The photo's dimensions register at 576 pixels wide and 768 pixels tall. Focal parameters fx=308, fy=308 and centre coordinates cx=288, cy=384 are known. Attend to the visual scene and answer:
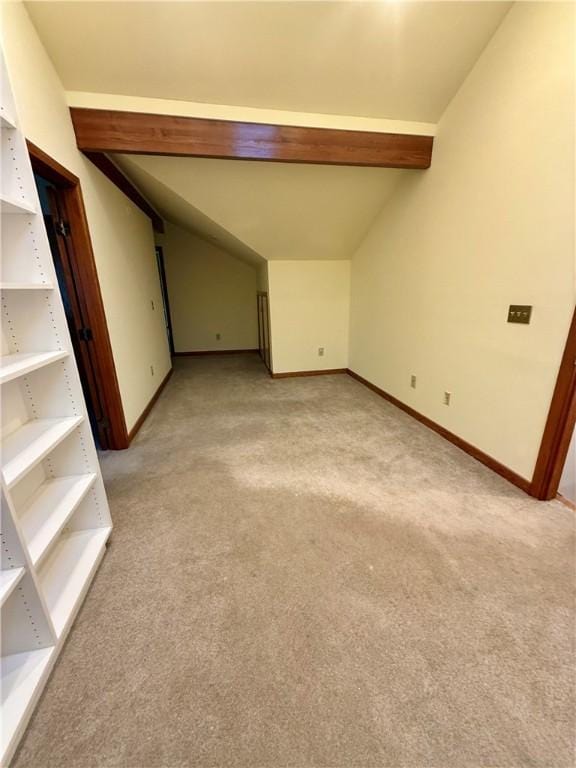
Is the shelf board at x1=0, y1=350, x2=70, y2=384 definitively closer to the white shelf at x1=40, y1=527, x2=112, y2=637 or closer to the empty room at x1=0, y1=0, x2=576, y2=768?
the empty room at x1=0, y1=0, x2=576, y2=768

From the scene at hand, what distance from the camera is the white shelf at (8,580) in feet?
2.81

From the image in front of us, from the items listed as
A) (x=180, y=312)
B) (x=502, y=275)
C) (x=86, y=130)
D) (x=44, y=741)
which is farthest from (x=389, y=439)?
(x=180, y=312)

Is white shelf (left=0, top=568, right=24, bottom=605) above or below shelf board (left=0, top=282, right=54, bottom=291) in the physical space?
below

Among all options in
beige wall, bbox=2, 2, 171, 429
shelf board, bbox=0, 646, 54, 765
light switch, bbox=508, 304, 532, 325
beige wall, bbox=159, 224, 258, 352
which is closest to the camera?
shelf board, bbox=0, 646, 54, 765

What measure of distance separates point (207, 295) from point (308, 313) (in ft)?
8.09

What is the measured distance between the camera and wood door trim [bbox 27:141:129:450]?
194 cm

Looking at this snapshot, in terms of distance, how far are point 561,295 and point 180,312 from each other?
17.8 feet

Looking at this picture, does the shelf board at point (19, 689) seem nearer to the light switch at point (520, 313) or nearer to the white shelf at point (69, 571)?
the white shelf at point (69, 571)

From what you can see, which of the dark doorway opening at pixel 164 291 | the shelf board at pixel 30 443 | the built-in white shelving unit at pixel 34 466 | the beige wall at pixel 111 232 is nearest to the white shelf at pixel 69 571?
the built-in white shelving unit at pixel 34 466

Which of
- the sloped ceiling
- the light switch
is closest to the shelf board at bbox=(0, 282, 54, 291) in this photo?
the sloped ceiling

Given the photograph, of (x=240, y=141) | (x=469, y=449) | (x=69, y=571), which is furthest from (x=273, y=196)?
(x=69, y=571)

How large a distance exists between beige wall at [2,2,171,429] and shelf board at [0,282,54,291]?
979 mm

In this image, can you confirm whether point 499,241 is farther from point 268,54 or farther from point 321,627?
point 321,627

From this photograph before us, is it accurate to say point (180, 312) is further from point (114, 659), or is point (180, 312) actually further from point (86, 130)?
point (114, 659)
